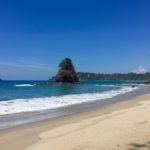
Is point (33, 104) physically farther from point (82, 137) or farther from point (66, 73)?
point (66, 73)

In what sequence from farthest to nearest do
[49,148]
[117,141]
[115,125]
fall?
[115,125] → [117,141] → [49,148]

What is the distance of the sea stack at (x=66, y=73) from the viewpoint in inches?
4094

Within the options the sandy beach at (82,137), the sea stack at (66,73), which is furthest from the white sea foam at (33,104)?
the sea stack at (66,73)

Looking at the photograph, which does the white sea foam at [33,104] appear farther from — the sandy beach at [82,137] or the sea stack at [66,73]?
the sea stack at [66,73]

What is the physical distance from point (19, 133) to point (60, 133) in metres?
1.45

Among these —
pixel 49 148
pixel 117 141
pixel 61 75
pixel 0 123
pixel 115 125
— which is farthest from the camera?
pixel 61 75

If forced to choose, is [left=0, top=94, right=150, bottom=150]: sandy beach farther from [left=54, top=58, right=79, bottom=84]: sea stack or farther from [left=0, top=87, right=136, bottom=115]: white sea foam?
[left=54, top=58, right=79, bottom=84]: sea stack

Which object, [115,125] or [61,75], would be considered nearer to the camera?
[115,125]

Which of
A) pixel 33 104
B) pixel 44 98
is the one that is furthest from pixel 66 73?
pixel 33 104

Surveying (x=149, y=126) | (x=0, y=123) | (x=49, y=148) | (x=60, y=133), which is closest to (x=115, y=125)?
(x=149, y=126)

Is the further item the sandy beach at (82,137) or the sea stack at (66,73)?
the sea stack at (66,73)

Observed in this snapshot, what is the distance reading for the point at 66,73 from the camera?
104 meters

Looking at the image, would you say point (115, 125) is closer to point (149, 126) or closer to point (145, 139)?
point (149, 126)

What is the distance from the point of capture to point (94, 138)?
8.42m
